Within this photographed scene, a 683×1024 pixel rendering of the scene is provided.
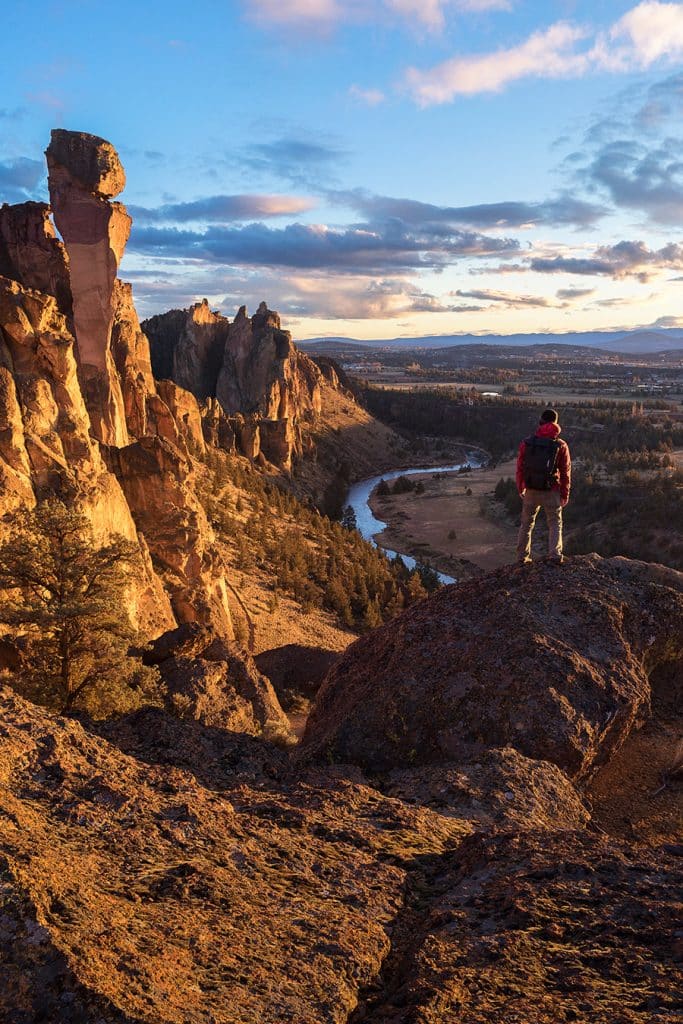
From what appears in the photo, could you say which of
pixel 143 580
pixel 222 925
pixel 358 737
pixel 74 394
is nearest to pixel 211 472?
pixel 74 394

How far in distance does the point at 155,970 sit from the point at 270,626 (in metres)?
27.4

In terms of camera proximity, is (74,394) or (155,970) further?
(74,394)

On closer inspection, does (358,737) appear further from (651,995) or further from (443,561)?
(443,561)

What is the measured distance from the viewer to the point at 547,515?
10711 mm

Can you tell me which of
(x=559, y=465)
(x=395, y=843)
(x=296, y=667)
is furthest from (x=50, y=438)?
(x=395, y=843)

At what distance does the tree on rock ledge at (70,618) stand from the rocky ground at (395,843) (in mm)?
3240

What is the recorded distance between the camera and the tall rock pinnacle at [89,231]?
31.2 meters

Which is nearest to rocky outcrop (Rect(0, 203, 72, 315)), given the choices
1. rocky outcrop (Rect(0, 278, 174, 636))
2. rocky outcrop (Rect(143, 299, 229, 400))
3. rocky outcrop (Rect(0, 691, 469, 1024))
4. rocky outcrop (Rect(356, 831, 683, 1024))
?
rocky outcrop (Rect(0, 278, 174, 636))

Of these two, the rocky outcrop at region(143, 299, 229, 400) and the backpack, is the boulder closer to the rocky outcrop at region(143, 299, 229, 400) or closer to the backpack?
the backpack

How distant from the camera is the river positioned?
214 feet

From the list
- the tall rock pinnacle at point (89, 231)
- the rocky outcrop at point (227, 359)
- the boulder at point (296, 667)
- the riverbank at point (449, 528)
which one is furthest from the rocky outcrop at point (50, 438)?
the rocky outcrop at point (227, 359)

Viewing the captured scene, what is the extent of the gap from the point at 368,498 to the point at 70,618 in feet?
265

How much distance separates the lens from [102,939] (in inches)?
159

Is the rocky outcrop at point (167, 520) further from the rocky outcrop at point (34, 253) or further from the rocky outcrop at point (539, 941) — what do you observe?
the rocky outcrop at point (539, 941)
